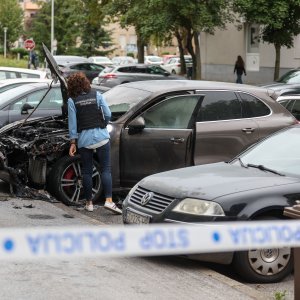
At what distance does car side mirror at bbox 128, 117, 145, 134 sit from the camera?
9.16 meters

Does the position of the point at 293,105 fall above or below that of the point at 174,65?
below

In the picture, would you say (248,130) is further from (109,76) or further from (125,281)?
(109,76)

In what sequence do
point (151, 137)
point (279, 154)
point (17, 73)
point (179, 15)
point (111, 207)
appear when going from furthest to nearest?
point (179, 15)
point (17, 73)
point (151, 137)
point (111, 207)
point (279, 154)

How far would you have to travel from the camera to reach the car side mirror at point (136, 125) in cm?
916

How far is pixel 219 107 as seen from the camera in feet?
31.9

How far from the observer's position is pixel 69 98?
8.89 metres

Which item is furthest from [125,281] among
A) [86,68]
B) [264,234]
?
[86,68]

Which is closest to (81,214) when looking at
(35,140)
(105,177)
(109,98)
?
(105,177)

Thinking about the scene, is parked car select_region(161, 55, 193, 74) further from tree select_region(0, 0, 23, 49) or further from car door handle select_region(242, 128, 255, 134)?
car door handle select_region(242, 128, 255, 134)

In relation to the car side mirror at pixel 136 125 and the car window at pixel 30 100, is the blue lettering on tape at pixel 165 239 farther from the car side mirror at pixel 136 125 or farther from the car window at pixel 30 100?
the car window at pixel 30 100

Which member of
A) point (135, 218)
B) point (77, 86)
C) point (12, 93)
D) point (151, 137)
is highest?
point (77, 86)

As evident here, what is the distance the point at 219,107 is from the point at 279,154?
2.55 meters

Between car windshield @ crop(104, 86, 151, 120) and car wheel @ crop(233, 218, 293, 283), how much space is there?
361 cm

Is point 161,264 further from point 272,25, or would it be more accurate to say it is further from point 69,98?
point 272,25
